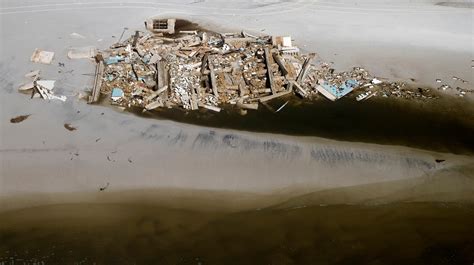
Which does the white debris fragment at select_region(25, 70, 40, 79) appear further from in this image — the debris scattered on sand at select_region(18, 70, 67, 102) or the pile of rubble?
the pile of rubble

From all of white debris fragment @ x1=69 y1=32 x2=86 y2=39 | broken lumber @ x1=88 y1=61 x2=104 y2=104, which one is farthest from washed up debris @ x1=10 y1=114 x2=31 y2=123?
white debris fragment @ x1=69 y1=32 x2=86 y2=39

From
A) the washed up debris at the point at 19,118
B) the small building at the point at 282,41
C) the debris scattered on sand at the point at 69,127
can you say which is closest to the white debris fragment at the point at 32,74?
the washed up debris at the point at 19,118

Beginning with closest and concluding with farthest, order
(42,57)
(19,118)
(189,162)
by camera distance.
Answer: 1. (189,162)
2. (19,118)
3. (42,57)

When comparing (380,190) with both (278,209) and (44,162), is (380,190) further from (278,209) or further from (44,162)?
(44,162)

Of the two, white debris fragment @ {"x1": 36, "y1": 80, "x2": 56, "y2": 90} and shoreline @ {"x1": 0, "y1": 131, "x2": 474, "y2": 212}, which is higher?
white debris fragment @ {"x1": 36, "y1": 80, "x2": 56, "y2": 90}

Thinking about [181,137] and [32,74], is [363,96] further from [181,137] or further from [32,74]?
[32,74]

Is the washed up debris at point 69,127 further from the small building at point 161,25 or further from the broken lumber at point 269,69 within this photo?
the broken lumber at point 269,69

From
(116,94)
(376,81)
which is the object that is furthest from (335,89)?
(116,94)
